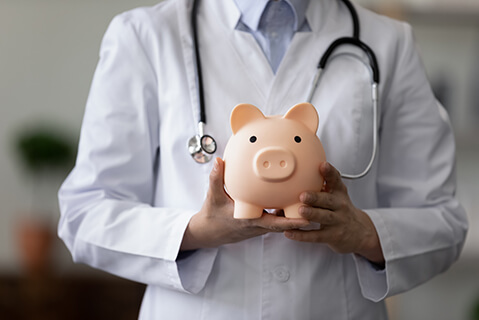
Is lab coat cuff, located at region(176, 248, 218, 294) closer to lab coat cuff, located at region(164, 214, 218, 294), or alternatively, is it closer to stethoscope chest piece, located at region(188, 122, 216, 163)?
lab coat cuff, located at region(164, 214, 218, 294)

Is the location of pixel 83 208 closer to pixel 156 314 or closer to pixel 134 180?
pixel 134 180

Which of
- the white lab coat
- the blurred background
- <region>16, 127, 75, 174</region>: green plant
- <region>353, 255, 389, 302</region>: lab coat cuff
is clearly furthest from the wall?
<region>353, 255, 389, 302</region>: lab coat cuff

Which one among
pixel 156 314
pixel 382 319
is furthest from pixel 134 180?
pixel 382 319

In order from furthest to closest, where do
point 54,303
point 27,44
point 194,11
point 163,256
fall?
point 27,44
point 54,303
point 194,11
point 163,256

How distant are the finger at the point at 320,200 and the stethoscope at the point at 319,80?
0.10 meters

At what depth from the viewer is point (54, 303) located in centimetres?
211

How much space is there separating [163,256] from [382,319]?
40 cm

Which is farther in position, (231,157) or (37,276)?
(37,276)

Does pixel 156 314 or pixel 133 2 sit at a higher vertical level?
pixel 133 2

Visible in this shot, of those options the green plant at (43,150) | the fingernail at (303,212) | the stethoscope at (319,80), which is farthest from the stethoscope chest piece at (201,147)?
the green plant at (43,150)

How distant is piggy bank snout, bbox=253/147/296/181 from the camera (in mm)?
704

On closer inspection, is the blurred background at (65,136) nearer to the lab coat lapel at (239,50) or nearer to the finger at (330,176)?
the lab coat lapel at (239,50)

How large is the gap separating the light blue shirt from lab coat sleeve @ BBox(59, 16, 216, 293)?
0.17m

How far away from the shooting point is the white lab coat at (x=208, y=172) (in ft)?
2.93
